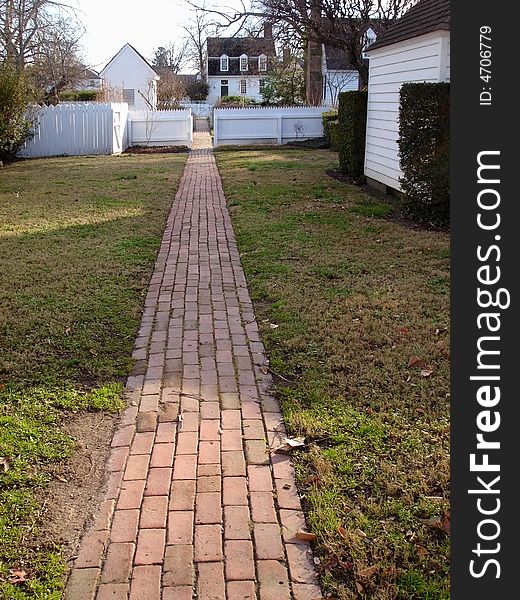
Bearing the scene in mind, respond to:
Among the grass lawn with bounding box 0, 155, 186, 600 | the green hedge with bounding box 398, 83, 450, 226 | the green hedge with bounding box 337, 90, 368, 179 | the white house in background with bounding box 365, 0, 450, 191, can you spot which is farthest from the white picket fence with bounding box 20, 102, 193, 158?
the green hedge with bounding box 398, 83, 450, 226

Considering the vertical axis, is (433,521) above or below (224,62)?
below

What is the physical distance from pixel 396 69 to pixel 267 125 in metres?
14.2

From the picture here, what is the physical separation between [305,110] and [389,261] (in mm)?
19324

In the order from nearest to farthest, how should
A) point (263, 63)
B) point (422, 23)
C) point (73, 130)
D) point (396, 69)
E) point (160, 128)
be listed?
point (422, 23) < point (396, 69) < point (73, 130) < point (160, 128) < point (263, 63)

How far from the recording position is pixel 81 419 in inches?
150

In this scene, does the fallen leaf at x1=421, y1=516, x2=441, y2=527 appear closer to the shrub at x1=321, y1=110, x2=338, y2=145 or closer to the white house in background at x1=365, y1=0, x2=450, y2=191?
the white house in background at x1=365, y1=0, x2=450, y2=191

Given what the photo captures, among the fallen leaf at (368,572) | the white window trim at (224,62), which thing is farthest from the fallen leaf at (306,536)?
the white window trim at (224,62)

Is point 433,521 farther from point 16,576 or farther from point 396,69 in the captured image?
point 396,69

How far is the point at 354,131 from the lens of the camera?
14078 millimetres

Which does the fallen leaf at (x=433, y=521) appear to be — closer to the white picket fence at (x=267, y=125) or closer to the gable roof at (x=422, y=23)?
the gable roof at (x=422, y=23)

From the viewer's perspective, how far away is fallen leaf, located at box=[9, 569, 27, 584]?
8.27 feet

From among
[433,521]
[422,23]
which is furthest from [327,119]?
[433,521]

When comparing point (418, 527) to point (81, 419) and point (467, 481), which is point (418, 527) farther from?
point (81, 419)

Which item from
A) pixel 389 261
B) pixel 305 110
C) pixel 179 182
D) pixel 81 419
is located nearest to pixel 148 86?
pixel 305 110
